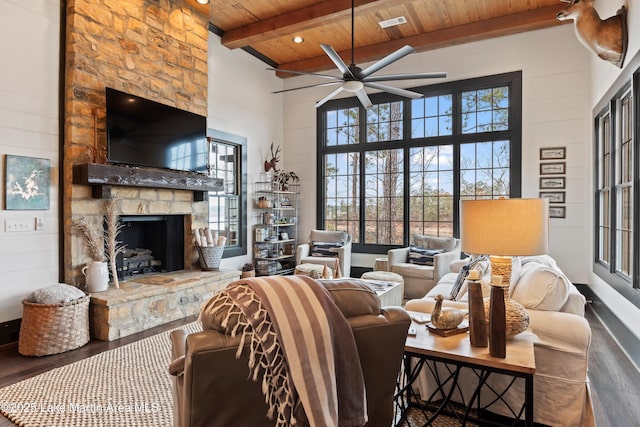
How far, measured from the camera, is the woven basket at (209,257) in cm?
490

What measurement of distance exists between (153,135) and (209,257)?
5.40 ft

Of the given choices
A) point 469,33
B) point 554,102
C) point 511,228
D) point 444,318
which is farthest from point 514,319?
point 469,33

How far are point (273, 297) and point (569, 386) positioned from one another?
1815 mm

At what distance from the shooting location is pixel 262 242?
21.1 ft

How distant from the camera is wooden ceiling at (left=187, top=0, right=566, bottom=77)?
4.92m

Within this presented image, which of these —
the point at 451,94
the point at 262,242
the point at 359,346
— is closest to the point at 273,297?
the point at 359,346

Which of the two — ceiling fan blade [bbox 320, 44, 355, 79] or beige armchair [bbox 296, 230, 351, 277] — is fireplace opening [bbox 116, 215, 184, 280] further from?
ceiling fan blade [bbox 320, 44, 355, 79]

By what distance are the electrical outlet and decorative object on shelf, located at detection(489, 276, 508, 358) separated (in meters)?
3.87

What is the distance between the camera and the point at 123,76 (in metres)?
4.13

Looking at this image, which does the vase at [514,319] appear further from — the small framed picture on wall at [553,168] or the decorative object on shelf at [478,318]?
the small framed picture on wall at [553,168]

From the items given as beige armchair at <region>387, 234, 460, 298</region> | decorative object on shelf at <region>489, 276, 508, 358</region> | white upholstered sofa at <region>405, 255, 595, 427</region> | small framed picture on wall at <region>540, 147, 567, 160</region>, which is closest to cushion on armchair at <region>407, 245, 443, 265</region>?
beige armchair at <region>387, 234, 460, 298</region>

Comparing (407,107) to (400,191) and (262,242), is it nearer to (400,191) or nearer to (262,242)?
(400,191)

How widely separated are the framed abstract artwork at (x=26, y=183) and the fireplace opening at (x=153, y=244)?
1012 millimetres

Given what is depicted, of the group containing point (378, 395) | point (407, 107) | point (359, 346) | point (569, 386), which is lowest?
point (569, 386)
